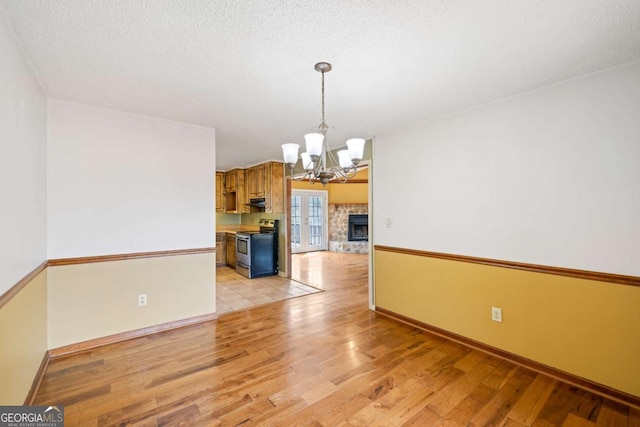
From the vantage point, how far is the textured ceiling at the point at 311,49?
1485 mm

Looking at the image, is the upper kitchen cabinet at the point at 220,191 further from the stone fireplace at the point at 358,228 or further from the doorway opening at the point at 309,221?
the stone fireplace at the point at 358,228

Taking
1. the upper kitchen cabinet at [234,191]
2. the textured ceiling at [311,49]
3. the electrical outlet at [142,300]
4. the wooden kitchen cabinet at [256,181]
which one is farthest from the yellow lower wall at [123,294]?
the upper kitchen cabinet at [234,191]

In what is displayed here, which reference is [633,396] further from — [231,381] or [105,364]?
[105,364]

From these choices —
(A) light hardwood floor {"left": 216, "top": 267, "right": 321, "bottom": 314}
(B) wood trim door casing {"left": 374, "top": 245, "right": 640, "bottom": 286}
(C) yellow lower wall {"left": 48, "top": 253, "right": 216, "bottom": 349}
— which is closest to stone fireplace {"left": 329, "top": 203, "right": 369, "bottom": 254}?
(A) light hardwood floor {"left": 216, "top": 267, "right": 321, "bottom": 314}

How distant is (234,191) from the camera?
22.0ft

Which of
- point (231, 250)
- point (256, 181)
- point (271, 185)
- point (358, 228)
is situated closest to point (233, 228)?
point (231, 250)

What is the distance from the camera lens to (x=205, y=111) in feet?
9.58

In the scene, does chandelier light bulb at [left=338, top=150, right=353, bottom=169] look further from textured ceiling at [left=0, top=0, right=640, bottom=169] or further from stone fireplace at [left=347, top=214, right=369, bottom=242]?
stone fireplace at [left=347, top=214, right=369, bottom=242]

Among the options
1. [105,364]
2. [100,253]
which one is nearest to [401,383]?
[105,364]

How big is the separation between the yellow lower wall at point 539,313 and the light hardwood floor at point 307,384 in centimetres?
19

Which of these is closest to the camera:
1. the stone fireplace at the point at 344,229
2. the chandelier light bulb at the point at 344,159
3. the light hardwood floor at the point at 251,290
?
the chandelier light bulb at the point at 344,159

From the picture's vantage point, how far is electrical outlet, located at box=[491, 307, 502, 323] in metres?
2.65

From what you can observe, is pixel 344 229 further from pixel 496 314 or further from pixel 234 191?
pixel 496 314

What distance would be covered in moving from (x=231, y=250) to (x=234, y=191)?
1.37 meters
